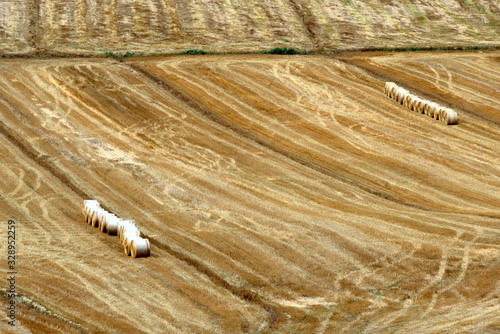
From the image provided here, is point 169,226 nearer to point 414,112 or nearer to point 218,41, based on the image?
point 414,112

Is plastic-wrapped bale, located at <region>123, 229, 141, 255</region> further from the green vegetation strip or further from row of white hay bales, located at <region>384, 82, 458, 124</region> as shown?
the green vegetation strip

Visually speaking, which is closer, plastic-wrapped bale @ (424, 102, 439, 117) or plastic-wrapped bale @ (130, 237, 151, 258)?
plastic-wrapped bale @ (130, 237, 151, 258)

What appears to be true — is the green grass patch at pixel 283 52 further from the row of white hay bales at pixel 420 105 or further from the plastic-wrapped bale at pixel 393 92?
the plastic-wrapped bale at pixel 393 92

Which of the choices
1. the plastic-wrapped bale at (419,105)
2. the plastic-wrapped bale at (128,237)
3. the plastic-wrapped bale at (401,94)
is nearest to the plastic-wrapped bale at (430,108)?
the plastic-wrapped bale at (419,105)

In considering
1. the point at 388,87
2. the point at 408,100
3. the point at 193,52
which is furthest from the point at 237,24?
the point at 408,100

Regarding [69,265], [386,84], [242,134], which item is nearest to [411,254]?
[69,265]

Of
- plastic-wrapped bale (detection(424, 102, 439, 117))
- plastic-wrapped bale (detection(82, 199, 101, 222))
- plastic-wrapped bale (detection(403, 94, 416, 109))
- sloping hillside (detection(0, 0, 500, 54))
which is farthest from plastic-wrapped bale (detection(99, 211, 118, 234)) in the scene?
sloping hillside (detection(0, 0, 500, 54))

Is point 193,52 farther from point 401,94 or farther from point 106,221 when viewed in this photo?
point 106,221
